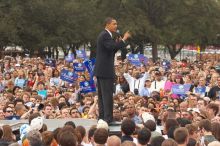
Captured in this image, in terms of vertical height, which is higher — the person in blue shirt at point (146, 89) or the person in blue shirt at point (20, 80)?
the person in blue shirt at point (20, 80)

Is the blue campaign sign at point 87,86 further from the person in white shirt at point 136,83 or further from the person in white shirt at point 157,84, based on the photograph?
the person in white shirt at point 157,84

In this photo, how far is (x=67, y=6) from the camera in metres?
44.4

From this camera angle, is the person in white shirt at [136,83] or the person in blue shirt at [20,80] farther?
the person in blue shirt at [20,80]

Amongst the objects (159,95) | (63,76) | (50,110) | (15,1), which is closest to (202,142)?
(50,110)

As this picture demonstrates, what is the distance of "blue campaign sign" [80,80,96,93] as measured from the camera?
17359 millimetres

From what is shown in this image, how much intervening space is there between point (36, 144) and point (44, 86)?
10.5 m

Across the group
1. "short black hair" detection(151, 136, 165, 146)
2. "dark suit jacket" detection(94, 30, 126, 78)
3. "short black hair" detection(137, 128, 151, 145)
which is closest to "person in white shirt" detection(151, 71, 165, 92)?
"dark suit jacket" detection(94, 30, 126, 78)

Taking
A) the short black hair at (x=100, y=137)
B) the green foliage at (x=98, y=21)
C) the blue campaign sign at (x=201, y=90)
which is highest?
the green foliage at (x=98, y=21)

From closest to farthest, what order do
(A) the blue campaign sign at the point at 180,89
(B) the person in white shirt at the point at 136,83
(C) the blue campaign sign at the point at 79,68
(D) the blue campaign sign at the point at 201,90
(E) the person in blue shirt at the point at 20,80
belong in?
(A) the blue campaign sign at the point at 180,89 → (D) the blue campaign sign at the point at 201,90 → (B) the person in white shirt at the point at 136,83 → (C) the blue campaign sign at the point at 79,68 → (E) the person in blue shirt at the point at 20,80

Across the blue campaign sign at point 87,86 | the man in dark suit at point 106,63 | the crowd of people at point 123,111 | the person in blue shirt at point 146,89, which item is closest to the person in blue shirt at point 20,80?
the crowd of people at point 123,111

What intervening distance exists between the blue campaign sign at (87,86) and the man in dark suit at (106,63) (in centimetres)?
620

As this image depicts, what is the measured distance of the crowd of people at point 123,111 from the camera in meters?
8.30

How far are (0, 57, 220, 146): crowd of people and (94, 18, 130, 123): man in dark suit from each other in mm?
665

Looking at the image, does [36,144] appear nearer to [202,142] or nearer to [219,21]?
[202,142]
